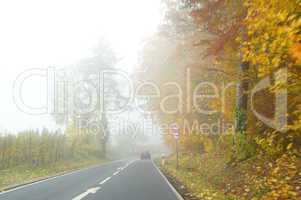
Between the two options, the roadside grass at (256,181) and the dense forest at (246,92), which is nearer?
the dense forest at (246,92)

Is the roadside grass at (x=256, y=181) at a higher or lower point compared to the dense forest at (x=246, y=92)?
lower

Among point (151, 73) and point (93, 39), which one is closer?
point (151, 73)

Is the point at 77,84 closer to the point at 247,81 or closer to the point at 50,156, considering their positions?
the point at 50,156

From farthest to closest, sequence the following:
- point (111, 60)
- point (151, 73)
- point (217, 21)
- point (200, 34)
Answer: point (111, 60) → point (151, 73) → point (200, 34) → point (217, 21)

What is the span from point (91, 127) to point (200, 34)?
88.5 ft

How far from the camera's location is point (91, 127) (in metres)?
43.9

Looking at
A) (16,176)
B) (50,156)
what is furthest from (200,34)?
(50,156)

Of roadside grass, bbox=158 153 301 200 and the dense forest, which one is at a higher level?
the dense forest

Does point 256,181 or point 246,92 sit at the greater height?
point 246,92

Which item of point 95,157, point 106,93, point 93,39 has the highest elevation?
point 93,39

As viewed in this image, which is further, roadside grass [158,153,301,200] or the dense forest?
roadside grass [158,153,301,200]

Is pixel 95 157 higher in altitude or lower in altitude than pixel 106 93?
lower

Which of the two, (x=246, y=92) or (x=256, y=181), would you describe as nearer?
(x=256, y=181)

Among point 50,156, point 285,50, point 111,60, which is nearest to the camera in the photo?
point 285,50
